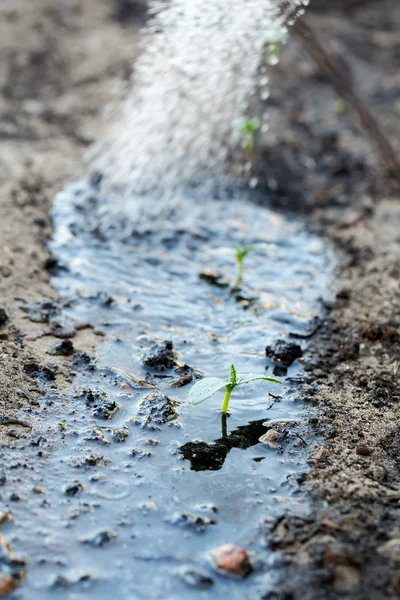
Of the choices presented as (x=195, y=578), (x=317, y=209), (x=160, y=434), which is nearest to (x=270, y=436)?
(x=160, y=434)

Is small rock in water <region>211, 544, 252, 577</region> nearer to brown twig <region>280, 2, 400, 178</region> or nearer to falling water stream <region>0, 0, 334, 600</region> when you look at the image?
falling water stream <region>0, 0, 334, 600</region>

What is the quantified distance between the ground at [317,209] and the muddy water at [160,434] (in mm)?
97

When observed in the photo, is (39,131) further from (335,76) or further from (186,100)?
(335,76)

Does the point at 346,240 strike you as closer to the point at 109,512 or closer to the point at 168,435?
the point at 168,435

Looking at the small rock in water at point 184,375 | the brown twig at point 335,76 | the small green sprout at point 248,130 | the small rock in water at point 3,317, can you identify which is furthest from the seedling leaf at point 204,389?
the small green sprout at point 248,130

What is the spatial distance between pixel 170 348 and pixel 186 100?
2.16 metres

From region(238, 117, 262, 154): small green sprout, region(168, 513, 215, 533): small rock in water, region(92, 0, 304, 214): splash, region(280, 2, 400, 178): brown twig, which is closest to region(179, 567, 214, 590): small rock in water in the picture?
region(168, 513, 215, 533): small rock in water

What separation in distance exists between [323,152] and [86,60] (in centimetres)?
236

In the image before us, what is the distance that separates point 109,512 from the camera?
5.73ft

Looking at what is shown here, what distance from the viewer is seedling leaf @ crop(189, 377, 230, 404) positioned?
6.44 ft

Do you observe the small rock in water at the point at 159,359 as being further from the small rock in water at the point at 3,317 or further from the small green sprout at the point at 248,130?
the small green sprout at the point at 248,130

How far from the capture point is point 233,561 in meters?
1.59

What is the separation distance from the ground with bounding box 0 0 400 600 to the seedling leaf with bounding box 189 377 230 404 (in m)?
0.37

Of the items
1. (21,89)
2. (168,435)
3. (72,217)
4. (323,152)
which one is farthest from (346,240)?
(21,89)
